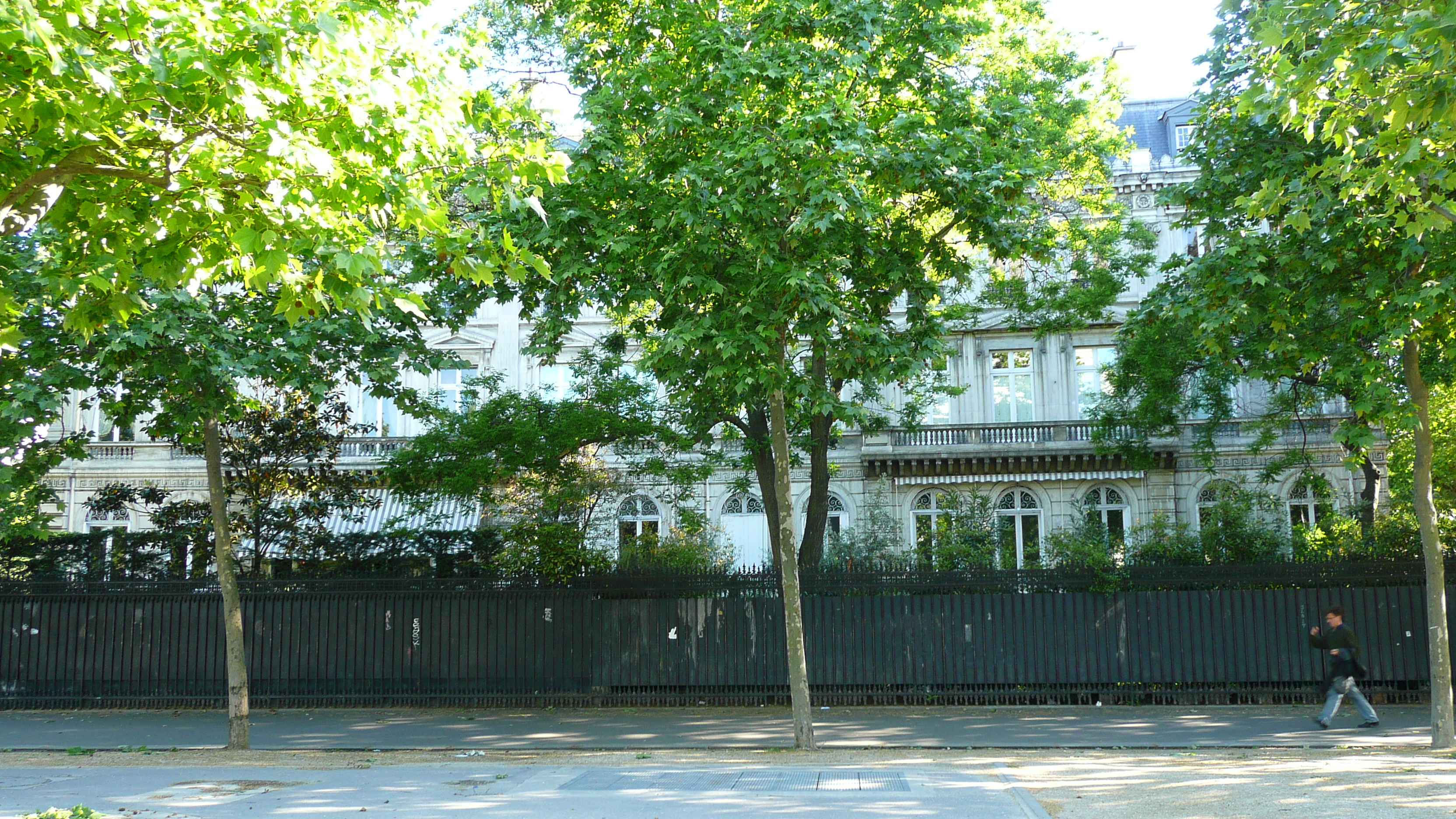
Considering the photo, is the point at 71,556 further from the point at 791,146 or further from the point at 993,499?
the point at 993,499

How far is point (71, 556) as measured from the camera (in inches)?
743

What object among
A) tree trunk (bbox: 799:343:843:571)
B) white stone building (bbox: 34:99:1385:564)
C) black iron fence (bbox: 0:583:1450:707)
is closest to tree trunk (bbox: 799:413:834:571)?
tree trunk (bbox: 799:343:843:571)

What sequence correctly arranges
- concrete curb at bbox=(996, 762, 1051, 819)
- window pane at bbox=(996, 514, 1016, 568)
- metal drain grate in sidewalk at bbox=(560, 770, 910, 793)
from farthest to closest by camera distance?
window pane at bbox=(996, 514, 1016, 568) < metal drain grate in sidewalk at bbox=(560, 770, 910, 793) < concrete curb at bbox=(996, 762, 1051, 819)

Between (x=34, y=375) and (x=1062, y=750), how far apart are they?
13417mm

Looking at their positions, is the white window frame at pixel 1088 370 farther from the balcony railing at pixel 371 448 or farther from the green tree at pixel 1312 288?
the balcony railing at pixel 371 448

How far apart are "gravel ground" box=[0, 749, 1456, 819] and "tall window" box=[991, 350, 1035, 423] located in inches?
712

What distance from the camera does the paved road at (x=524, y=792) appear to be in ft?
27.5

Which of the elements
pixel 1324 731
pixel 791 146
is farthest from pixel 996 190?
pixel 1324 731

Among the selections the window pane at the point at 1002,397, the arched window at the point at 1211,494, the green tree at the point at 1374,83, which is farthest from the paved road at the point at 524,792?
the window pane at the point at 1002,397

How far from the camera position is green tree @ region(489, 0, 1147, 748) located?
11461 millimetres

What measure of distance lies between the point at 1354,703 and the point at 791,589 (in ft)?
25.0

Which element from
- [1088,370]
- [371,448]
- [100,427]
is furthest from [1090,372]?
[100,427]

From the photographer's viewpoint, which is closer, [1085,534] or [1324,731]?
[1324,731]

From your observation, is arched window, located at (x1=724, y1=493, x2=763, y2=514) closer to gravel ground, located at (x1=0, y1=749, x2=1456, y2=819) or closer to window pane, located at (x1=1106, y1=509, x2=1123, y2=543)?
window pane, located at (x1=1106, y1=509, x2=1123, y2=543)
